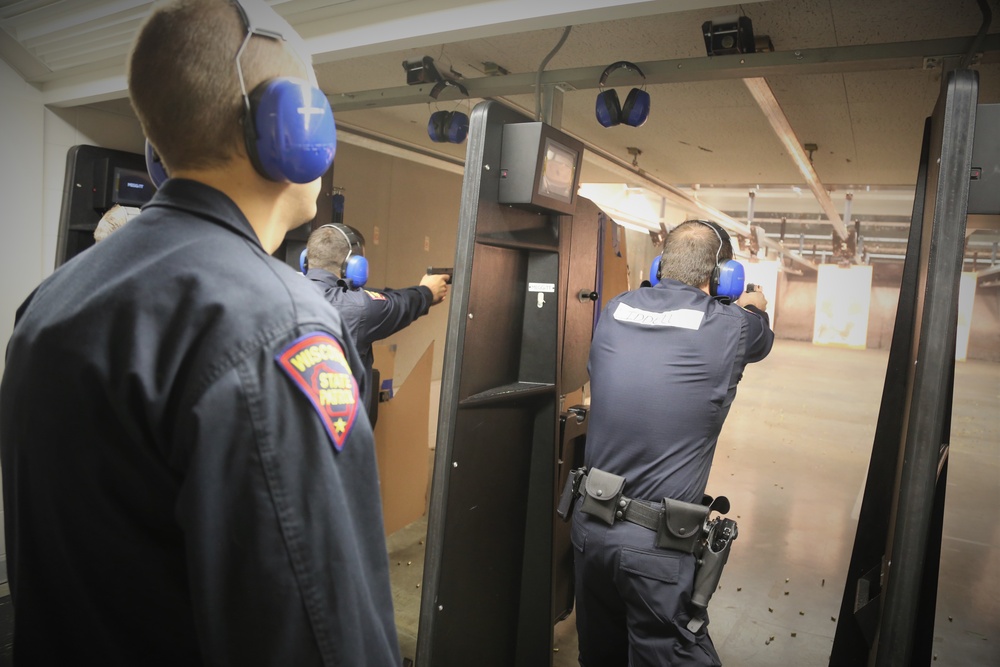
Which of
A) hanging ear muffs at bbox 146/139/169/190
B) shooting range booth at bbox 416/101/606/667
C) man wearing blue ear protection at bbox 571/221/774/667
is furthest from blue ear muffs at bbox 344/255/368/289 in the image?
hanging ear muffs at bbox 146/139/169/190

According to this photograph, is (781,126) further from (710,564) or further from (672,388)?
(710,564)

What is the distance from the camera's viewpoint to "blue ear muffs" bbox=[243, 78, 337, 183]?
2.46 feet

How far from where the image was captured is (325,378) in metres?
0.67

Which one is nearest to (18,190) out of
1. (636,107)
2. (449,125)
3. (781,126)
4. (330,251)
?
(330,251)

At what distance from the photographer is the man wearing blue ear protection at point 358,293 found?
2762 mm

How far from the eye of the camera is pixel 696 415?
196 centimetres

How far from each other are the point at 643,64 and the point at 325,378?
2.24 meters

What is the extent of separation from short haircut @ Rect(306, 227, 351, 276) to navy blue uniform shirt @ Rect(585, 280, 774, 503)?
1.47 meters

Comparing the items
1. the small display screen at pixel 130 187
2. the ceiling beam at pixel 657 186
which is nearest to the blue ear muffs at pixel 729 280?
the ceiling beam at pixel 657 186

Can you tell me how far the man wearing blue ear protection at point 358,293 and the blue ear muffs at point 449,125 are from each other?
82 cm

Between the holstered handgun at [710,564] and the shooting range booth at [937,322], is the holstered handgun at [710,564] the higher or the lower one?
the lower one

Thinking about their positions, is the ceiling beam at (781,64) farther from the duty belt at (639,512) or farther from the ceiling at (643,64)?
the duty belt at (639,512)

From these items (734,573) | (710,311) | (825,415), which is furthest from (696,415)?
(825,415)

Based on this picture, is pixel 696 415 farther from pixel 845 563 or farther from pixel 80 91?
pixel 80 91
